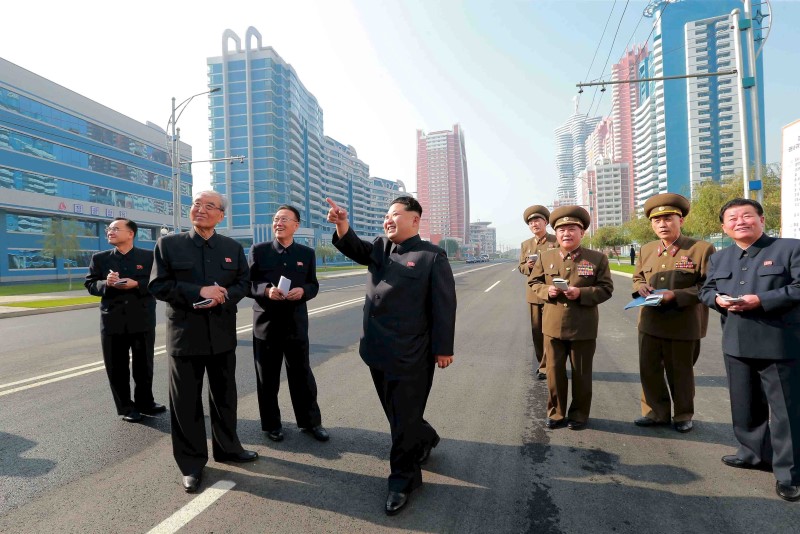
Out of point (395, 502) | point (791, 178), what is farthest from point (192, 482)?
point (791, 178)

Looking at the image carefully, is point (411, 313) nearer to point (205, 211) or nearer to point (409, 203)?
point (409, 203)

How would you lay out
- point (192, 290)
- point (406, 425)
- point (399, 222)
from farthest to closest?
point (192, 290), point (399, 222), point (406, 425)

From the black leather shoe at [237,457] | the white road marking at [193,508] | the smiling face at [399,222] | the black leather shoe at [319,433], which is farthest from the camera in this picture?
the black leather shoe at [319,433]

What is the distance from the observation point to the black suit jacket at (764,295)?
2.86 metres

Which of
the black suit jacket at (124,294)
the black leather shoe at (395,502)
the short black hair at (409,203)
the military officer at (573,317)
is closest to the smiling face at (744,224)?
the military officer at (573,317)

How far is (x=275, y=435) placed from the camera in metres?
3.79

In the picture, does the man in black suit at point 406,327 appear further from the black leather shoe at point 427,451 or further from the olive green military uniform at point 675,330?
the olive green military uniform at point 675,330

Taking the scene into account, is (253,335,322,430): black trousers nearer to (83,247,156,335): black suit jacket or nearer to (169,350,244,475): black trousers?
(169,350,244,475): black trousers

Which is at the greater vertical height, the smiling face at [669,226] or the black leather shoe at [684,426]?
the smiling face at [669,226]

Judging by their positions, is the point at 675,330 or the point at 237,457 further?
the point at 675,330

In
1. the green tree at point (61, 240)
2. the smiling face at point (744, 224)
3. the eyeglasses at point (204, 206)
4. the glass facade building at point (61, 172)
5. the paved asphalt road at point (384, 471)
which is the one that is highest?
the glass facade building at point (61, 172)

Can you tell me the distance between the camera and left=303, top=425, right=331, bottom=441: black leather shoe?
3.74 m

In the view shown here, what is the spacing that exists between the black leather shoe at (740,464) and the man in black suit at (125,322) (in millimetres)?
4984

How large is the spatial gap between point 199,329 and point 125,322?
1751mm
